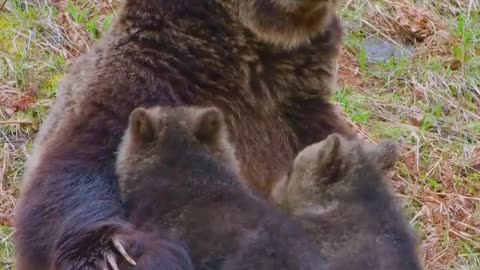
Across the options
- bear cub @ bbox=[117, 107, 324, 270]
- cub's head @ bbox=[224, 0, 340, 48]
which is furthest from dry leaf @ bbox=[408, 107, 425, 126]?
bear cub @ bbox=[117, 107, 324, 270]

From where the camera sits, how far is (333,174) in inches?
133

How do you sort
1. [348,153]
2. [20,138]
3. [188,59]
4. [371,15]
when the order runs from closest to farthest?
[348,153] → [188,59] → [20,138] → [371,15]

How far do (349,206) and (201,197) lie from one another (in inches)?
17.1

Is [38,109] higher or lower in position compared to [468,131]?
higher

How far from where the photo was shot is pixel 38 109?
21.0 ft

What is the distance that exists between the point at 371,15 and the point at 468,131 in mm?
1341

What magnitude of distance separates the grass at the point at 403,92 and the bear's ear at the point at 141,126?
2.30m

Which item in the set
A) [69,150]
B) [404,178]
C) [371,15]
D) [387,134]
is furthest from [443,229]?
[69,150]

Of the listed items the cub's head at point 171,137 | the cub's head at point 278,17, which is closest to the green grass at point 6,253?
the cub's head at point 278,17

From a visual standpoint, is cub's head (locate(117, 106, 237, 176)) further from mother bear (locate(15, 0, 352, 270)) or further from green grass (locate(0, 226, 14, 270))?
green grass (locate(0, 226, 14, 270))

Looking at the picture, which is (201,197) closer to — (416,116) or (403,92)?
(416,116)

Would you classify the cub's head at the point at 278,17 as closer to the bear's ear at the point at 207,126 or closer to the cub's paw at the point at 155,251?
the bear's ear at the point at 207,126

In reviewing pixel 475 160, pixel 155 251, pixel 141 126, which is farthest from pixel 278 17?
pixel 475 160

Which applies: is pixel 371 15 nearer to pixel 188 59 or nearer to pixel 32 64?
pixel 32 64
